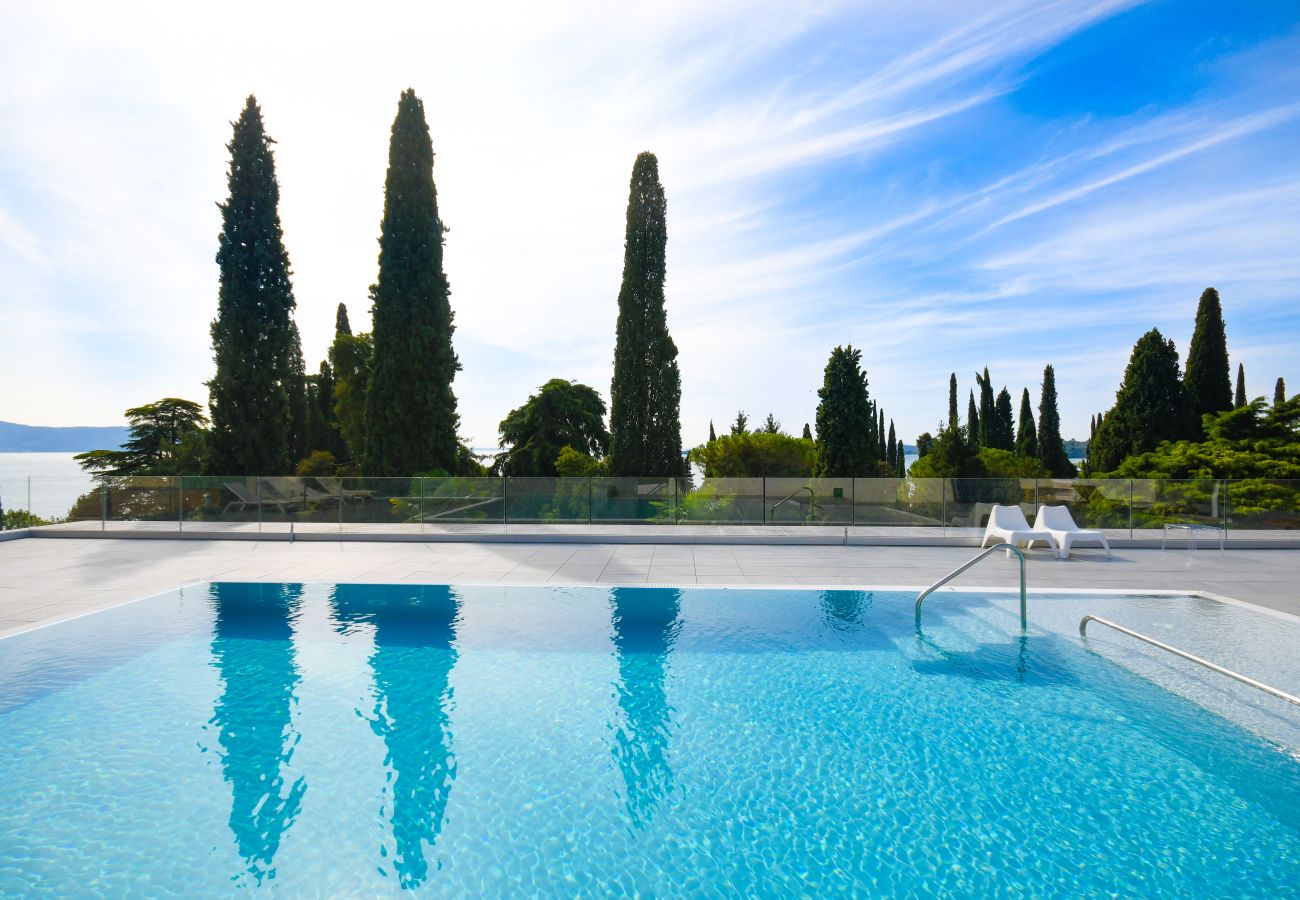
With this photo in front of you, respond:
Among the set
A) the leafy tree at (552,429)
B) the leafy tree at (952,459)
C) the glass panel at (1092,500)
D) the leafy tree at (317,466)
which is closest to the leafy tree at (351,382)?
the leafy tree at (317,466)

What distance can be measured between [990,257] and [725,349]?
318 inches

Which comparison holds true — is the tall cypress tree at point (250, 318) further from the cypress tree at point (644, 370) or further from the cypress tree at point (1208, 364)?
the cypress tree at point (1208, 364)

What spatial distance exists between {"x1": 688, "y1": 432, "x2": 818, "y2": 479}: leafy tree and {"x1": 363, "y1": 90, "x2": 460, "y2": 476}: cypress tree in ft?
37.3

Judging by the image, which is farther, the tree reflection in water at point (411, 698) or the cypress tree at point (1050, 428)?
the cypress tree at point (1050, 428)

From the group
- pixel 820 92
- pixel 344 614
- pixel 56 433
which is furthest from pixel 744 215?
pixel 56 433

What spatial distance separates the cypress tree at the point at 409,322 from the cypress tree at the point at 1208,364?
28754 mm

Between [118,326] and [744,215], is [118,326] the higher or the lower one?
the lower one

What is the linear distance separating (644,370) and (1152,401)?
69.8 feet

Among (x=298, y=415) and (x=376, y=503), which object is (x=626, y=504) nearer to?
(x=376, y=503)

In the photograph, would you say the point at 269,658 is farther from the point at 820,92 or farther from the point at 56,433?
the point at 56,433

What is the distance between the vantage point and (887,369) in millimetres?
23250

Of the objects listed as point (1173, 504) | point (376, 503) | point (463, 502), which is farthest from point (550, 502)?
point (1173, 504)

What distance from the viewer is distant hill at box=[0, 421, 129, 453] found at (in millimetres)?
171250

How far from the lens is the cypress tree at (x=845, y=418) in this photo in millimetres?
22797
